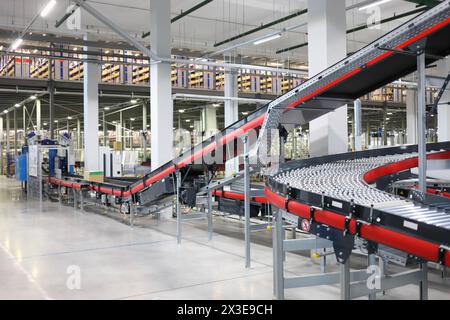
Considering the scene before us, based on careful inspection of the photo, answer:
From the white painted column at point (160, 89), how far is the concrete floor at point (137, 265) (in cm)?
185

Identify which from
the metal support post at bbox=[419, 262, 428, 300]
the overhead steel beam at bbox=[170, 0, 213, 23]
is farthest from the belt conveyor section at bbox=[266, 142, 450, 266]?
the overhead steel beam at bbox=[170, 0, 213, 23]

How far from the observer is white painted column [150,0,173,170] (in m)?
9.66

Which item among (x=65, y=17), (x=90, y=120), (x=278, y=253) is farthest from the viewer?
(x=90, y=120)

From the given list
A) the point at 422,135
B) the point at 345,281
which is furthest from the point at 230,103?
the point at 345,281

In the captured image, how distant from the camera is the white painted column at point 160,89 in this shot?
9656 mm

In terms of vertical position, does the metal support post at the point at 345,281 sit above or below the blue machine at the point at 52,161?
below

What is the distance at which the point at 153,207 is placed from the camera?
8547 millimetres

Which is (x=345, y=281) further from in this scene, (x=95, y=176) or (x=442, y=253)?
(x=95, y=176)

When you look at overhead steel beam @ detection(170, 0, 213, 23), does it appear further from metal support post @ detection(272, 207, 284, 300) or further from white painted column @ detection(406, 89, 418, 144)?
white painted column @ detection(406, 89, 418, 144)

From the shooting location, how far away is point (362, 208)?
260 cm

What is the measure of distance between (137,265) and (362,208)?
3.62 metres

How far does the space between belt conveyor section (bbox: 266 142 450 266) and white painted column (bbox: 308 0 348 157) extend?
133 centimetres

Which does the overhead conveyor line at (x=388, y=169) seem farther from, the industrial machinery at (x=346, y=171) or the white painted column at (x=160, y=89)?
the white painted column at (x=160, y=89)

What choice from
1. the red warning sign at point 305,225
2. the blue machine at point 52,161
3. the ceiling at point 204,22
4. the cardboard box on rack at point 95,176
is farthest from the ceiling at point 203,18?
the red warning sign at point 305,225
